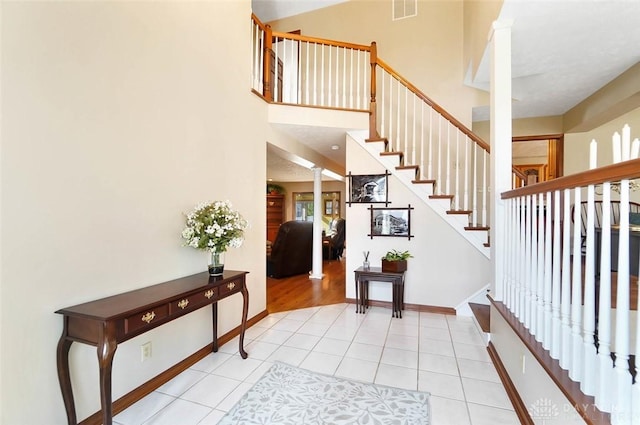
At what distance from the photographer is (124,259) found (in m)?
1.90

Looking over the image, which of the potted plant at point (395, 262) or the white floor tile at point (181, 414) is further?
the potted plant at point (395, 262)

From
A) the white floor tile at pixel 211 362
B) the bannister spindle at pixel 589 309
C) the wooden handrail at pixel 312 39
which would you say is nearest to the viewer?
the bannister spindle at pixel 589 309

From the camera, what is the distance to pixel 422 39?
16.2 ft

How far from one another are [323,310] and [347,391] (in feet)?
5.78

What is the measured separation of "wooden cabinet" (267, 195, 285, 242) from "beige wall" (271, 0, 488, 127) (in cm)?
624

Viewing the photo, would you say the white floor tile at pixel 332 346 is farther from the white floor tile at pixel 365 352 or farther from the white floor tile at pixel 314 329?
the white floor tile at pixel 314 329

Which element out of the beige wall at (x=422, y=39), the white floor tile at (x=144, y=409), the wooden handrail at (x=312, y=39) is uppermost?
the beige wall at (x=422, y=39)

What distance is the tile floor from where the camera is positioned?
1879 millimetres

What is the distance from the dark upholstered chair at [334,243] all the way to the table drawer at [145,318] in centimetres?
574

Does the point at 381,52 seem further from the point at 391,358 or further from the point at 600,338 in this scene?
the point at 600,338

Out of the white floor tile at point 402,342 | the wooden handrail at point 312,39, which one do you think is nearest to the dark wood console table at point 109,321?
the white floor tile at point 402,342

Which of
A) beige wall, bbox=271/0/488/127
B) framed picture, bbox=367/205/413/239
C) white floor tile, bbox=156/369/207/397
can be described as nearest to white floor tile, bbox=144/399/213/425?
white floor tile, bbox=156/369/207/397

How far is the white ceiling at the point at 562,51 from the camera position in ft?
7.60

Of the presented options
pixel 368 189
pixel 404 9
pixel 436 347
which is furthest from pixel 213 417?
pixel 404 9
